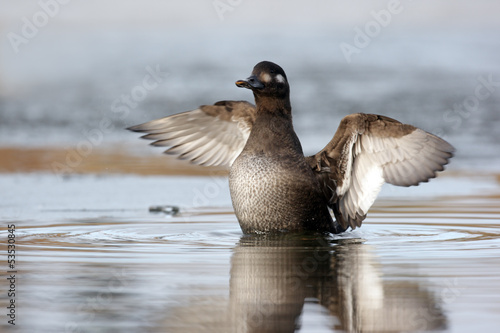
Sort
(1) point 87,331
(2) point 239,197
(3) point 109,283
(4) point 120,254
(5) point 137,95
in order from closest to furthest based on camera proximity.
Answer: (1) point 87,331 → (3) point 109,283 → (4) point 120,254 → (2) point 239,197 → (5) point 137,95

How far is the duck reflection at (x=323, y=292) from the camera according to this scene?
3842 millimetres

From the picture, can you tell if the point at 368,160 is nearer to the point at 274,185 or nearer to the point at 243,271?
the point at 274,185

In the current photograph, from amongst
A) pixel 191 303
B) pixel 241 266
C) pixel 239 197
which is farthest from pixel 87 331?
pixel 239 197

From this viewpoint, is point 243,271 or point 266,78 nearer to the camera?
point 243,271

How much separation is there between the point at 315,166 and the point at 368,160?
0.43m

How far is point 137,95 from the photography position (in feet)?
56.1

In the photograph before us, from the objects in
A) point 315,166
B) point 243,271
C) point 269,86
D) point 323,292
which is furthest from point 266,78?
point 323,292

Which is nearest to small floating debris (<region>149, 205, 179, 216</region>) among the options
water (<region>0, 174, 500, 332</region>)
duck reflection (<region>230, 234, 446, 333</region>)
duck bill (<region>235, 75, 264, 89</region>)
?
water (<region>0, 174, 500, 332</region>)

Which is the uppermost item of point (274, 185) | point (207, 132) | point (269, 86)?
point (269, 86)

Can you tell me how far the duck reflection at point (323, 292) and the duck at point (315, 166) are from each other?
0.84 m

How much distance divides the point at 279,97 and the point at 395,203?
2316mm

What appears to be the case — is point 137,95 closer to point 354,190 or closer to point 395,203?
point 395,203

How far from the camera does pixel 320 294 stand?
4.38m

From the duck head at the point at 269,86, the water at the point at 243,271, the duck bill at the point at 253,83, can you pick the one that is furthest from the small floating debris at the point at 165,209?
the duck bill at the point at 253,83
